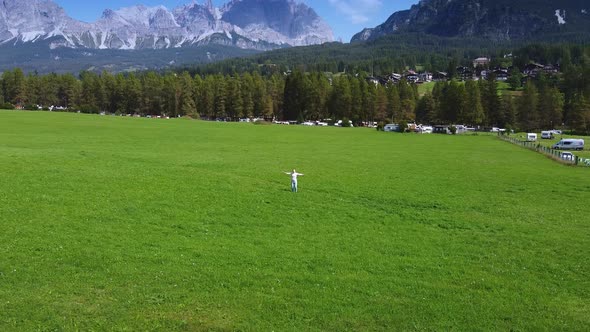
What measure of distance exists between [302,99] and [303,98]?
19.5 inches

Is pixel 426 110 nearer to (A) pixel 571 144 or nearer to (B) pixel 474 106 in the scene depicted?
(B) pixel 474 106

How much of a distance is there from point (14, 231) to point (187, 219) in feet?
23.7

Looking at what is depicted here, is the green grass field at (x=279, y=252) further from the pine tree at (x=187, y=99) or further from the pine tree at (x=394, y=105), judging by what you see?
the pine tree at (x=187, y=99)

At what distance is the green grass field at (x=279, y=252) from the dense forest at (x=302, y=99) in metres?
109

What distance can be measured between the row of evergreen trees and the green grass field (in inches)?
4286

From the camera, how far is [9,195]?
2442cm

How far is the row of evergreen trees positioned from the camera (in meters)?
135

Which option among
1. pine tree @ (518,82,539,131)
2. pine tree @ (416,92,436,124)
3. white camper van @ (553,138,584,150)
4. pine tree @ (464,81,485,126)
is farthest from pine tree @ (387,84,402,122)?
white camper van @ (553,138,584,150)

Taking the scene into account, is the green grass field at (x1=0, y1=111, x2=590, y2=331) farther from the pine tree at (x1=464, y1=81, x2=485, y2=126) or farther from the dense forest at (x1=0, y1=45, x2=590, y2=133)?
the dense forest at (x1=0, y1=45, x2=590, y2=133)

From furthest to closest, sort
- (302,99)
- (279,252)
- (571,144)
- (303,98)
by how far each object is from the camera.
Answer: (302,99)
(303,98)
(571,144)
(279,252)

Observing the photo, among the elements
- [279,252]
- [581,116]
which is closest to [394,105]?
[581,116]

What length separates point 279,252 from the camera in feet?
60.9

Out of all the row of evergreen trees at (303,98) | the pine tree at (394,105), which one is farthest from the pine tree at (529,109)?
the pine tree at (394,105)

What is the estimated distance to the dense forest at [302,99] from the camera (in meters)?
135
